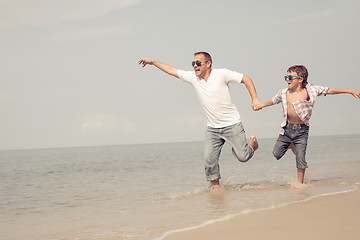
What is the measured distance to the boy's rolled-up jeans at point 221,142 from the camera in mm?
6359

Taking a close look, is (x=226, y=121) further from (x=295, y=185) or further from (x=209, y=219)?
(x=209, y=219)

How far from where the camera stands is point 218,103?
627cm

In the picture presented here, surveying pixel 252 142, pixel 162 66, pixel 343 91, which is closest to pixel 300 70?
pixel 343 91

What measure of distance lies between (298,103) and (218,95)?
1306 mm

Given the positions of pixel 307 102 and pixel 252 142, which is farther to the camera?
pixel 252 142

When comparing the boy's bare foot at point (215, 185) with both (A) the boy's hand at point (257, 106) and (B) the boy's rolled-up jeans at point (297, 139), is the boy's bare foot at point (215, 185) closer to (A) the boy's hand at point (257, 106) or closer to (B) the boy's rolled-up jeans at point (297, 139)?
(B) the boy's rolled-up jeans at point (297, 139)

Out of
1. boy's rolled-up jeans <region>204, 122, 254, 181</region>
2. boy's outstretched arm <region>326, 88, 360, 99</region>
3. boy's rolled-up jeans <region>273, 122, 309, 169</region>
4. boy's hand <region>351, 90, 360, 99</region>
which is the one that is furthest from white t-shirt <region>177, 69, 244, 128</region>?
boy's hand <region>351, 90, 360, 99</region>

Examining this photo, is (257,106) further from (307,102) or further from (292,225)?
(292,225)

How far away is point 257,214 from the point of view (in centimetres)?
422

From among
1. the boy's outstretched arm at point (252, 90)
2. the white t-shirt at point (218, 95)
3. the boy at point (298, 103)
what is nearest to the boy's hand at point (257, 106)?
the boy's outstretched arm at point (252, 90)

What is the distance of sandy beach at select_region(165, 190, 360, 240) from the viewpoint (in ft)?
10.5

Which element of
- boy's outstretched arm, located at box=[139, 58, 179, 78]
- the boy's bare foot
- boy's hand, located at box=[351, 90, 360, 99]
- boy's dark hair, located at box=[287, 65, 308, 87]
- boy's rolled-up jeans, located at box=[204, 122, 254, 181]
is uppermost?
boy's outstretched arm, located at box=[139, 58, 179, 78]

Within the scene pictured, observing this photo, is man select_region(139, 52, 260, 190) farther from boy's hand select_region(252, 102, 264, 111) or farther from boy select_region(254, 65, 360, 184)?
boy select_region(254, 65, 360, 184)

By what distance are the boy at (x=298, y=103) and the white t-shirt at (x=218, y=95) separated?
54 cm
